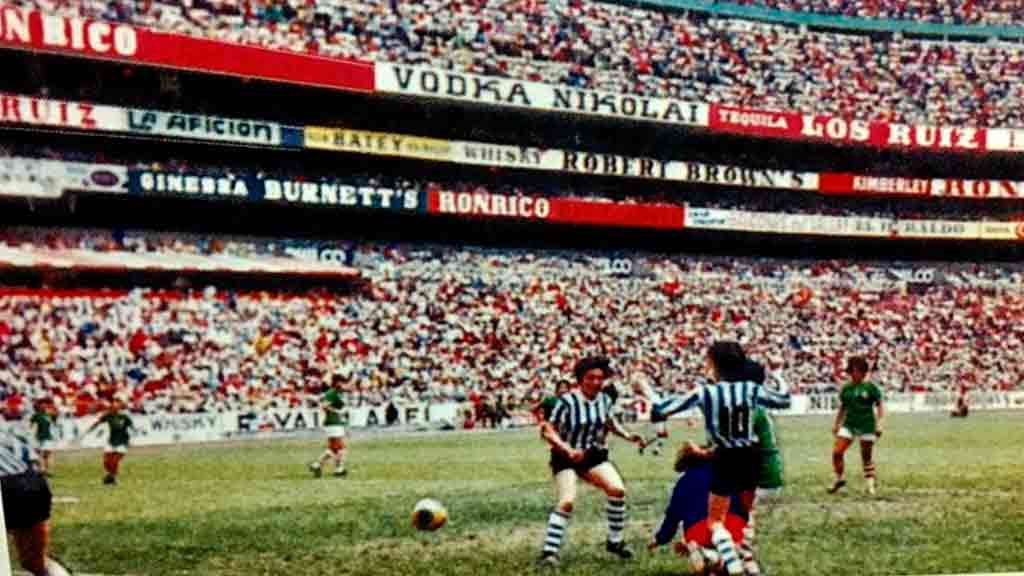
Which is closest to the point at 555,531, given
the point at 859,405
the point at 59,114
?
the point at 859,405

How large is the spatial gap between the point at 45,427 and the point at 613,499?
225cm

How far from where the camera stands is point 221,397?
4.90 meters

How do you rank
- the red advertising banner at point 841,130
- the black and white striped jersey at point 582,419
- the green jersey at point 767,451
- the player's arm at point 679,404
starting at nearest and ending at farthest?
the player's arm at point 679,404
the green jersey at point 767,451
the black and white striped jersey at point 582,419
the red advertising banner at point 841,130

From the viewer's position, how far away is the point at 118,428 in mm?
4535

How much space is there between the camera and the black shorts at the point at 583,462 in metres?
4.25

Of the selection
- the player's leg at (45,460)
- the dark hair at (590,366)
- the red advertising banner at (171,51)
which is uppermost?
the red advertising banner at (171,51)

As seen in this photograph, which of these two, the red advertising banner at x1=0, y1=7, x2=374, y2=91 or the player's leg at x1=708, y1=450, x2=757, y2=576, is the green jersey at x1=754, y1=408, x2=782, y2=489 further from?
the red advertising banner at x1=0, y1=7, x2=374, y2=91

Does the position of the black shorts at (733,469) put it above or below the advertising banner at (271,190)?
below

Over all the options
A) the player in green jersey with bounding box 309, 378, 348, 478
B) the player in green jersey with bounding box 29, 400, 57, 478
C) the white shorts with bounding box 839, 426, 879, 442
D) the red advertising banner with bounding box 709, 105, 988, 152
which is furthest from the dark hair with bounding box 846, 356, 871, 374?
the player in green jersey with bounding box 29, 400, 57, 478

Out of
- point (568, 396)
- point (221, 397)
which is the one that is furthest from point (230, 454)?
point (568, 396)

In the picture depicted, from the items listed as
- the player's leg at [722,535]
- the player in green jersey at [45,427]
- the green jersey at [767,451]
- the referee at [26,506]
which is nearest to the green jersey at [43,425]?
the player in green jersey at [45,427]

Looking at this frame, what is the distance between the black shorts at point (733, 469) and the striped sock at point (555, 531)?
0.72 metres

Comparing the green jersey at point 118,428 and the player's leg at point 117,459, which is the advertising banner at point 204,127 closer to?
the green jersey at point 118,428

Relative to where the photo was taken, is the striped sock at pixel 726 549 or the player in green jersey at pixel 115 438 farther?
the player in green jersey at pixel 115 438
